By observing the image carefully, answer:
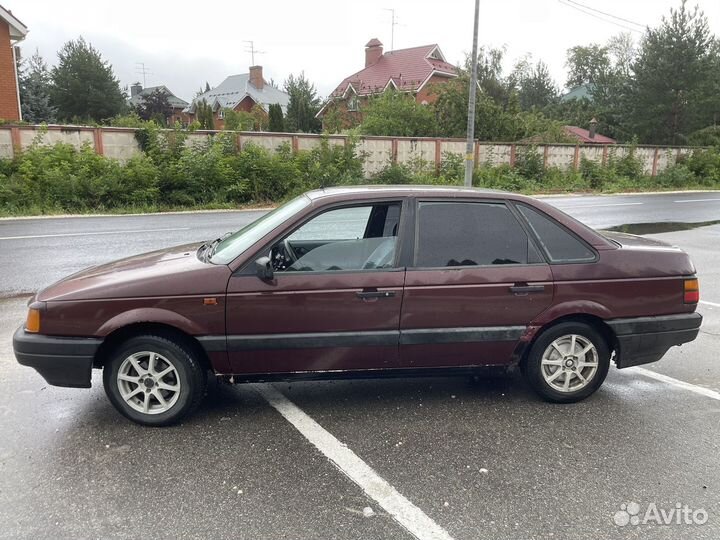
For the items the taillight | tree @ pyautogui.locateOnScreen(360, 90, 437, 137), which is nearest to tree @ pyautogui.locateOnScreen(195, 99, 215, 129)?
tree @ pyautogui.locateOnScreen(360, 90, 437, 137)

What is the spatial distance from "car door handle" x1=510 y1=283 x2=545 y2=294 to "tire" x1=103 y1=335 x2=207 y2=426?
2234 millimetres

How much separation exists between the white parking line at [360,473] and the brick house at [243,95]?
61130 mm

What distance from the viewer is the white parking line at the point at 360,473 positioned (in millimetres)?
2801

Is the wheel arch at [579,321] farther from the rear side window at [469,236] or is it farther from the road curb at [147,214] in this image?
the road curb at [147,214]

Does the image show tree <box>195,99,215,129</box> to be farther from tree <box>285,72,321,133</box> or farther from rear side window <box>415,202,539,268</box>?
rear side window <box>415,202,539,268</box>

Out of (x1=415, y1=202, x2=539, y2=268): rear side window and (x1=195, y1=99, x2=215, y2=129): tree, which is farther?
(x1=195, y1=99, x2=215, y2=129): tree

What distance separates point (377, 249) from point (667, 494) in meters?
2.27

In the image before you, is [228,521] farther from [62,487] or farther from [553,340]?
[553,340]

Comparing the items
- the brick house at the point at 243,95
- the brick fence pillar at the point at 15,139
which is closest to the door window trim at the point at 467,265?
the brick fence pillar at the point at 15,139

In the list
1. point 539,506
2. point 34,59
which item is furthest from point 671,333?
point 34,59

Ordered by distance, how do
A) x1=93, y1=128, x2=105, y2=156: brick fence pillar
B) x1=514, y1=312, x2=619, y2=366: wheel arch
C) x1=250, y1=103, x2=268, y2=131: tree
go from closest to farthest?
x1=514, y1=312, x2=619, y2=366: wheel arch, x1=93, y1=128, x2=105, y2=156: brick fence pillar, x1=250, y1=103, x2=268, y2=131: tree

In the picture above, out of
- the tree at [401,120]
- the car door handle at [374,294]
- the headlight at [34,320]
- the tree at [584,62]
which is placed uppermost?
the tree at [584,62]

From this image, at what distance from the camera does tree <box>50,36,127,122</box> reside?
48.8 meters

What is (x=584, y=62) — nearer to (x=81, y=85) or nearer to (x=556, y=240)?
(x=81, y=85)
